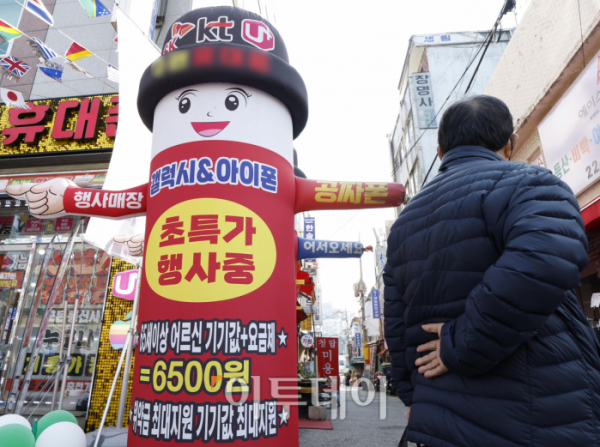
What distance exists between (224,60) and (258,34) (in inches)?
23.7

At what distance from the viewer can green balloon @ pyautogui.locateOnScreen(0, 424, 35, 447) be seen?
3.39 meters

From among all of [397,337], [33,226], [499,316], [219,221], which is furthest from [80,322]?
[499,316]

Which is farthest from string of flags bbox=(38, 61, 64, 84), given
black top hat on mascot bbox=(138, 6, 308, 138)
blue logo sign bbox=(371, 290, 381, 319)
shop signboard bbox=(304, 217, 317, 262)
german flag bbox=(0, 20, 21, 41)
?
blue logo sign bbox=(371, 290, 381, 319)

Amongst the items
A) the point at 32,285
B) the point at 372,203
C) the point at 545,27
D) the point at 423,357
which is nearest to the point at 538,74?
the point at 545,27

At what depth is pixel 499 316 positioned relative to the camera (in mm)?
1251

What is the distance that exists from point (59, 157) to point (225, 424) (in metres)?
7.59

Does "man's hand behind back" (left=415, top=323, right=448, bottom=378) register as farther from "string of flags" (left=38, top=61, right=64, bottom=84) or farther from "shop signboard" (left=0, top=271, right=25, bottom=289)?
"shop signboard" (left=0, top=271, right=25, bottom=289)

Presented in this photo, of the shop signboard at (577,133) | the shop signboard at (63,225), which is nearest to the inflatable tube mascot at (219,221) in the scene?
the shop signboard at (577,133)

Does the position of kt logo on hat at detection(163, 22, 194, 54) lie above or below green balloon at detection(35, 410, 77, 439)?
above

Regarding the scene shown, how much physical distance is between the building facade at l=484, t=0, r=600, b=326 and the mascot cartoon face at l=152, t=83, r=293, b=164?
4805 millimetres

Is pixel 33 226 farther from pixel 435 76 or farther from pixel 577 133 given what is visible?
pixel 435 76

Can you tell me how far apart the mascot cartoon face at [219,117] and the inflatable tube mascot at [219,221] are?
0.4 inches

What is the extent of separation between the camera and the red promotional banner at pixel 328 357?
14.5m

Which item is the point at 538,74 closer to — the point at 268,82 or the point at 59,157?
the point at 268,82
